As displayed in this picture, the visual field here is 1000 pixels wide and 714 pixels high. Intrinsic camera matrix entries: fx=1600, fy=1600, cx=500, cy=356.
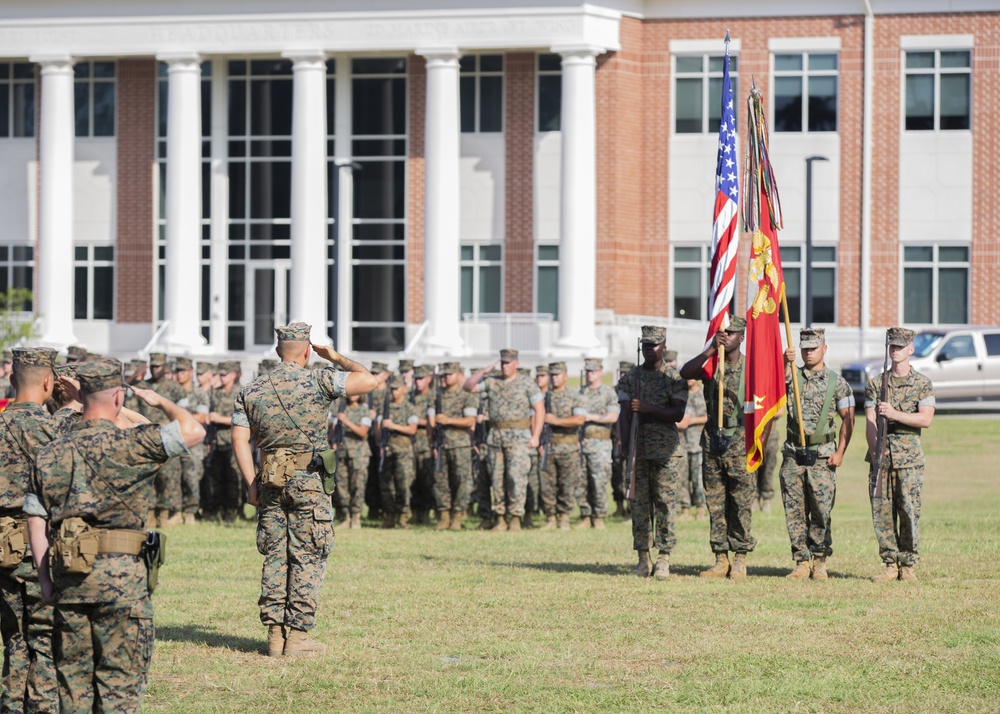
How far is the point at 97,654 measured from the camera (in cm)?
732

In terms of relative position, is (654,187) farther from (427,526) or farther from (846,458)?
(427,526)

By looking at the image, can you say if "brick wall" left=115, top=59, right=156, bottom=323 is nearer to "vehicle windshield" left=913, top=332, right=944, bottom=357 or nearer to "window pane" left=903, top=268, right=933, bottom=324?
"window pane" left=903, top=268, right=933, bottom=324

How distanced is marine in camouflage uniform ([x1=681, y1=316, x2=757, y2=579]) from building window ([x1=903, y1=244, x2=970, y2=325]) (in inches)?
1057

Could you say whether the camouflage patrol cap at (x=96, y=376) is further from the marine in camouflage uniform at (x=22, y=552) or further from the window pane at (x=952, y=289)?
the window pane at (x=952, y=289)

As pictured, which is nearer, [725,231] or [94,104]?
[725,231]

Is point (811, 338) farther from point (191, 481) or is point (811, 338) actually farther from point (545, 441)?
point (191, 481)

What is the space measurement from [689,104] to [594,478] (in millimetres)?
22370

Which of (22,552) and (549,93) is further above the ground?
(549,93)

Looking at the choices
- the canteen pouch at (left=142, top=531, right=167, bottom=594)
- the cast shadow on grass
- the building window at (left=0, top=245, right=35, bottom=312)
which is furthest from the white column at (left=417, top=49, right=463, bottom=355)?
the canteen pouch at (left=142, top=531, right=167, bottom=594)

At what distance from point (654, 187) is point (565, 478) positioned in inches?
871

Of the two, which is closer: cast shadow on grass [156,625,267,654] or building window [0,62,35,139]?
cast shadow on grass [156,625,267,654]

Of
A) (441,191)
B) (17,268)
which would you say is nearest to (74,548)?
(441,191)

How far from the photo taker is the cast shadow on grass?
10633 mm

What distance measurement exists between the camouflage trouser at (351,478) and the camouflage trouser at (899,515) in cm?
693
